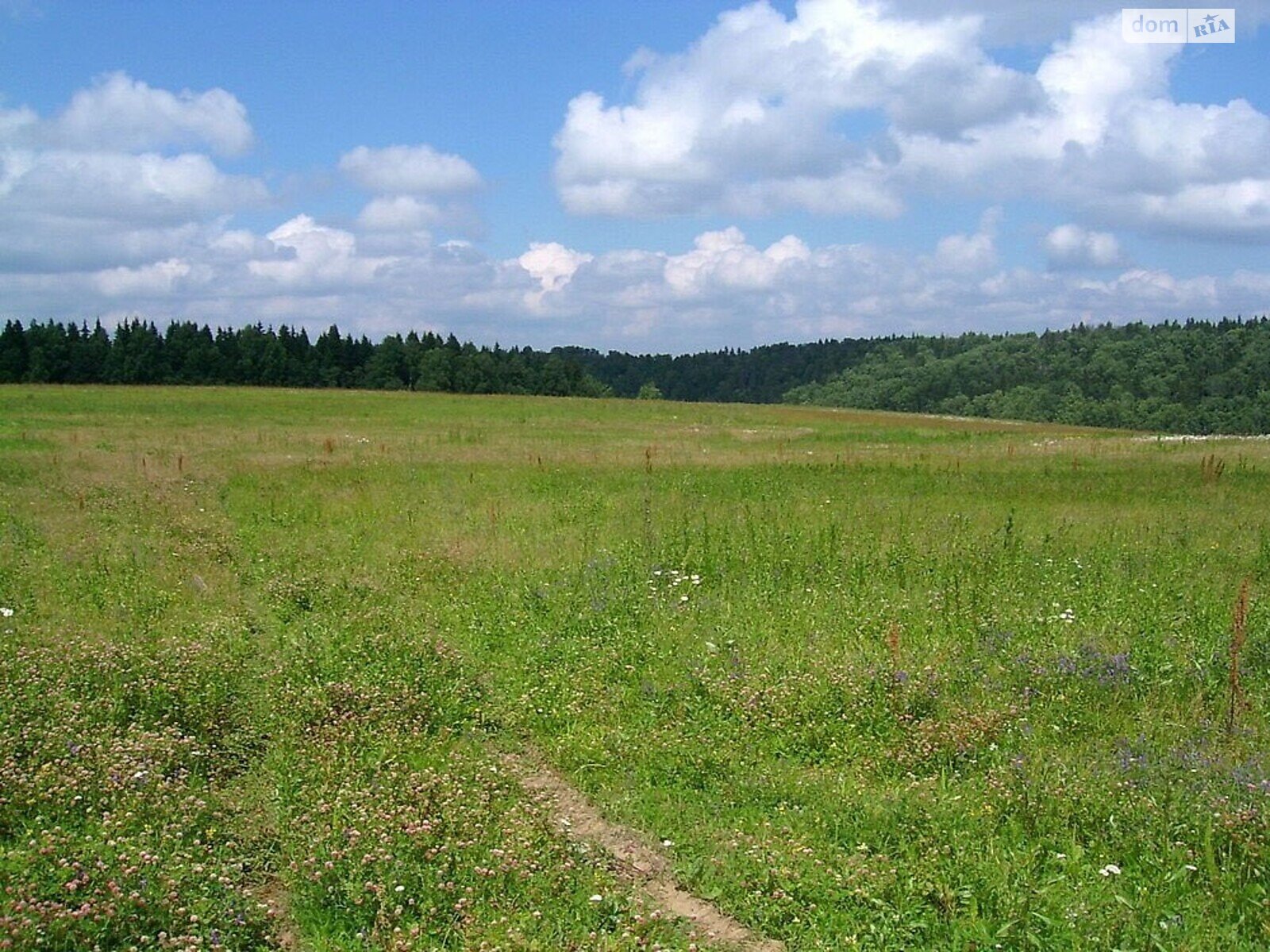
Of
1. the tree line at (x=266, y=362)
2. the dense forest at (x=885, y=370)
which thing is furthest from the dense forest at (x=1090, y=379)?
the tree line at (x=266, y=362)

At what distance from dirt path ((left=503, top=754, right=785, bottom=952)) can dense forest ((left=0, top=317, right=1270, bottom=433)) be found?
8123 centimetres

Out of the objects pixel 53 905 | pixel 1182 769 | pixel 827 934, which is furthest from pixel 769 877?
pixel 53 905

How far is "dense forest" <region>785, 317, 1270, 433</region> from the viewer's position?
363ft

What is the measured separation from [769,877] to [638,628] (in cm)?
485

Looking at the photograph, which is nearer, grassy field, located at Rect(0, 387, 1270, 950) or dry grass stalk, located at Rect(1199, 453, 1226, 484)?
grassy field, located at Rect(0, 387, 1270, 950)

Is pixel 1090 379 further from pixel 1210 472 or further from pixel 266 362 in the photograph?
pixel 1210 472

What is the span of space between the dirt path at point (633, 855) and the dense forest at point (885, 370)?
3198 inches

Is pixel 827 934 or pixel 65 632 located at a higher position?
pixel 65 632

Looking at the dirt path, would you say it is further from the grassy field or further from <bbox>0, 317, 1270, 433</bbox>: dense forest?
<bbox>0, 317, 1270, 433</bbox>: dense forest

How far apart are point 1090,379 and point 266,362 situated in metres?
105

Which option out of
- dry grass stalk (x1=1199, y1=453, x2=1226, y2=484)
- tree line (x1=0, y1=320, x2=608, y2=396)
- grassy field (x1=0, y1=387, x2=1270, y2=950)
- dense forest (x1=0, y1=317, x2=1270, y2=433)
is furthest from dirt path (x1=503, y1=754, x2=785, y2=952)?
tree line (x1=0, y1=320, x2=608, y2=396)

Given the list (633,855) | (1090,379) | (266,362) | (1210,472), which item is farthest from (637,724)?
(1090,379)

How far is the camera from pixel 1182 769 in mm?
6488

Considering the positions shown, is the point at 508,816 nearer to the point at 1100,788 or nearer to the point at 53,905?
the point at 53,905
